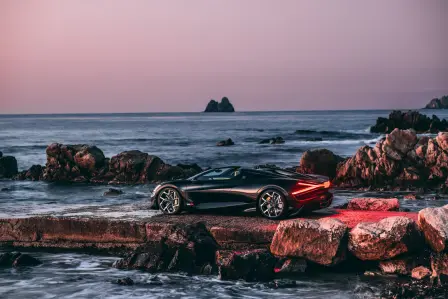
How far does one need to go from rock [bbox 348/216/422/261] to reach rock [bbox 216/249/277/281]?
5.86ft

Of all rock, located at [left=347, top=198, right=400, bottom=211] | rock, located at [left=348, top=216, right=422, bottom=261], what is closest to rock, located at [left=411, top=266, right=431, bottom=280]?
rock, located at [left=348, top=216, right=422, bottom=261]

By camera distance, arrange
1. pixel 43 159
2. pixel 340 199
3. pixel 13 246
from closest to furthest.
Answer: pixel 13 246 → pixel 340 199 → pixel 43 159

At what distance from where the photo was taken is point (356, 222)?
15.6 m

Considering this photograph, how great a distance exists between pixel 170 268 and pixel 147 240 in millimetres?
1695

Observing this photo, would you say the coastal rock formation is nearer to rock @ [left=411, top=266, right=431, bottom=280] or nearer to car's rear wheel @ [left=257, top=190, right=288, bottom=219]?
car's rear wheel @ [left=257, top=190, right=288, bottom=219]

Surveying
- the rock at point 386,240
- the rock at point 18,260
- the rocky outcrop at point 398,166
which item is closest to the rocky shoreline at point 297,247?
the rock at point 386,240

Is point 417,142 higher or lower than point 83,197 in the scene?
higher

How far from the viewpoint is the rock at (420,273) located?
44.2 feet

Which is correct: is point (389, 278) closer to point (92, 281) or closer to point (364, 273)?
point (364, 273)

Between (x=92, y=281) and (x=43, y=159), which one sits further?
(x=43, y=159)

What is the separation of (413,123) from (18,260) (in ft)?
275

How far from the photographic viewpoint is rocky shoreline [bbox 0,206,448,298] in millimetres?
13873

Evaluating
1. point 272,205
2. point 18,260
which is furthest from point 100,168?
point 272,205

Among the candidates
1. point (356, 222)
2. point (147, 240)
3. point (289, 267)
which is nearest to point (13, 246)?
point (147, 240)
